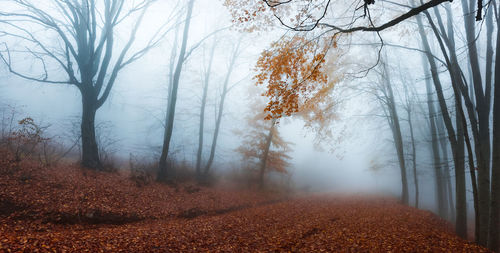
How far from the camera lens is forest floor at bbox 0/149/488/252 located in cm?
428

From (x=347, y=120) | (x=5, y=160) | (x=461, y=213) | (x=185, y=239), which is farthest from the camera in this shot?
(x=347, y=120)

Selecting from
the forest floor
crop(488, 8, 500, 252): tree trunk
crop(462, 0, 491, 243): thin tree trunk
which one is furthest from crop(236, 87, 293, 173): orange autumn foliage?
crop(488, 8, 500, 252): tree trunk

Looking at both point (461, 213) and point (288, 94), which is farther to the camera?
point (461, 213)

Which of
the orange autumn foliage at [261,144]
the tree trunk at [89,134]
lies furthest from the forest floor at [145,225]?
the orange autumn foliage at [261,144]

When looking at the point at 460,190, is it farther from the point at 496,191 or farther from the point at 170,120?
the point at 170,120

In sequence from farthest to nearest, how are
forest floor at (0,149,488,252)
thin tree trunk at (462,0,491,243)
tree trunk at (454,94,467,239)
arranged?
tree trunk at (454,94,467,239) < thin tree trunk at (462,0,491,243) < forest floor at (0,149,488,252)

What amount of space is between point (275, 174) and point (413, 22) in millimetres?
13312

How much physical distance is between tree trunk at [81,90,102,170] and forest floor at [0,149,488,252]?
0.73m

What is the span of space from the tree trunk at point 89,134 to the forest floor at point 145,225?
A: 2.41ft

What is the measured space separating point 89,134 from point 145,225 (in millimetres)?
5225

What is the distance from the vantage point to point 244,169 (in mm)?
15000

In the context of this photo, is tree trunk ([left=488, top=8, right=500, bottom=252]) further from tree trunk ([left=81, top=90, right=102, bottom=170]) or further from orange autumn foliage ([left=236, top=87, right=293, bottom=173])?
tree trunk ([left=81, top=90, right=102, bottom=170])

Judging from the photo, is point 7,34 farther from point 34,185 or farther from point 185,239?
point 185,239

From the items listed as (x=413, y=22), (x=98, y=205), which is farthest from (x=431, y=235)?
(x=98, y=205)
